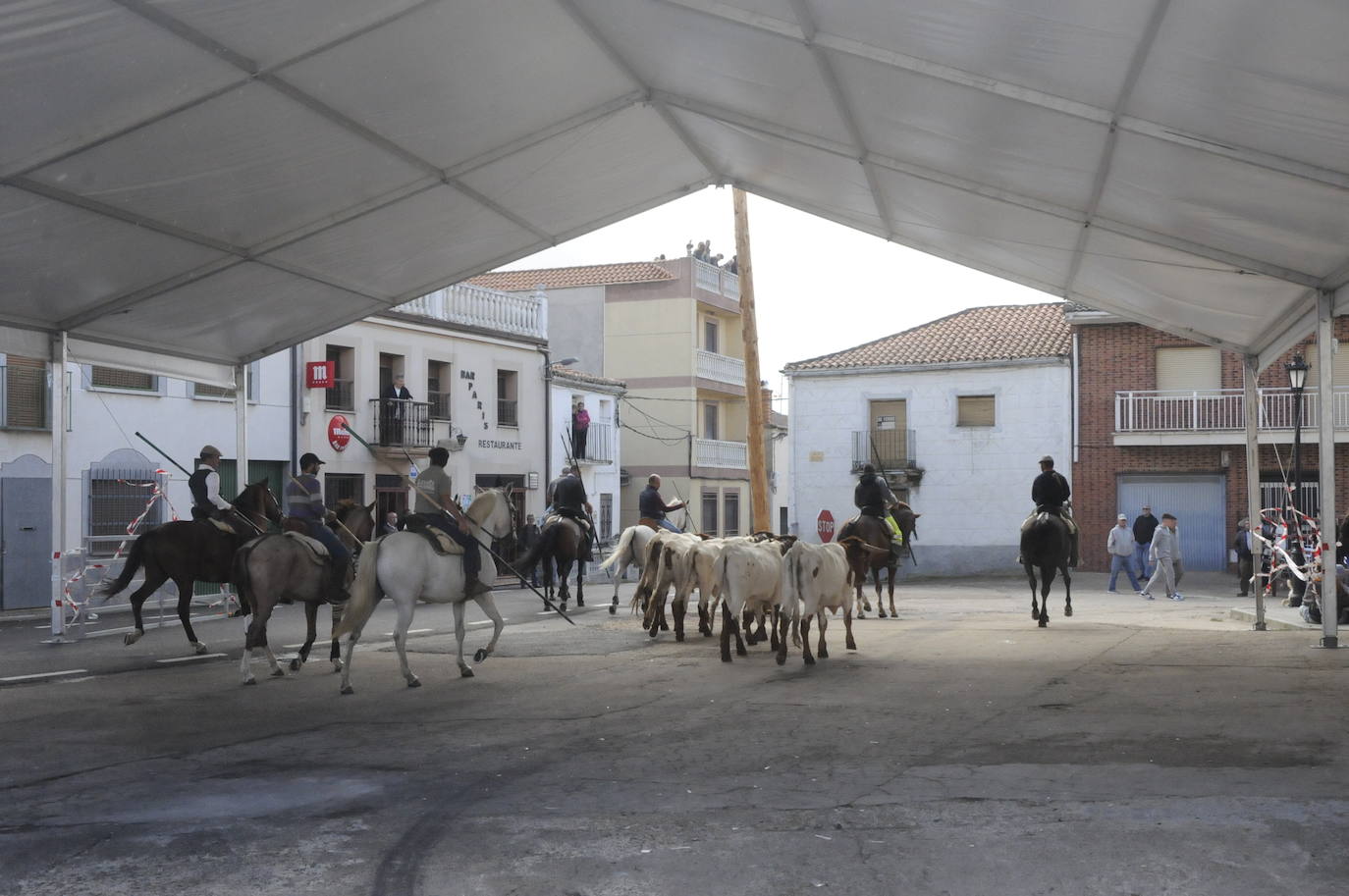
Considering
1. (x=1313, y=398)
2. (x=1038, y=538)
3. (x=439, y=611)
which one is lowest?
(x=439, y=611)

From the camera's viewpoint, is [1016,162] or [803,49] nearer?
[803,49]

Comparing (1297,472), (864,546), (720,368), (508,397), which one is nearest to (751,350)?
(864,546)

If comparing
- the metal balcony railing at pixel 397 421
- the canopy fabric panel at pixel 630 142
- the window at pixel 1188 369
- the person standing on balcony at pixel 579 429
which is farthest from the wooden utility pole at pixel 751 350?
the window at pixel 1188 369

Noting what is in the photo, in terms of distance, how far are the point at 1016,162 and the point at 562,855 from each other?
8475 mm

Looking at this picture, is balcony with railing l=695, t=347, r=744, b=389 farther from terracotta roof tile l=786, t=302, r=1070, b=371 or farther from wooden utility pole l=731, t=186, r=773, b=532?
wooden utility pole l=731, t=186, r=773, b=532

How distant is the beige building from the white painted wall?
27.8 feet

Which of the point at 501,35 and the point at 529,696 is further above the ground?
the point at 501,35

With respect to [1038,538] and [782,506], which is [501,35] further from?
[782,506]

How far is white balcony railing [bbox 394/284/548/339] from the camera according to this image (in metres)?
32.2

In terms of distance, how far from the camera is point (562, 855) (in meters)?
5.27

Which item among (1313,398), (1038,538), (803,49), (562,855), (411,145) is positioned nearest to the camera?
(562,855)

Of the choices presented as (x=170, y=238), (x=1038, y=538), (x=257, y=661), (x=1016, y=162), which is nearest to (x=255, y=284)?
(x=170, y=238)

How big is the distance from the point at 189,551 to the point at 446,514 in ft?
12.2

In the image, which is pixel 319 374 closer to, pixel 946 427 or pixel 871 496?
pixel 871 496
